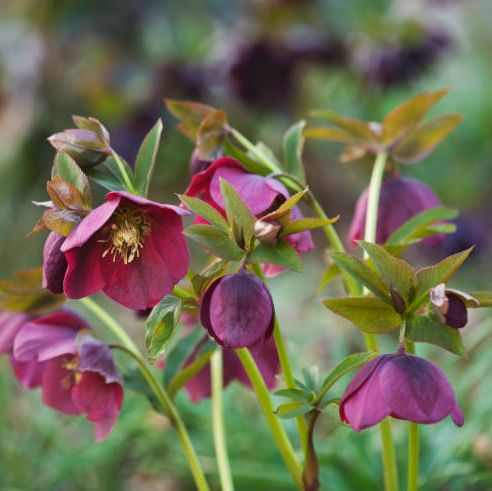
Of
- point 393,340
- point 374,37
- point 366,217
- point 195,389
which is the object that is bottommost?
point 393,340

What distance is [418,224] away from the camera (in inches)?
27.0

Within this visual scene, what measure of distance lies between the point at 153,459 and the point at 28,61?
4.94 ft

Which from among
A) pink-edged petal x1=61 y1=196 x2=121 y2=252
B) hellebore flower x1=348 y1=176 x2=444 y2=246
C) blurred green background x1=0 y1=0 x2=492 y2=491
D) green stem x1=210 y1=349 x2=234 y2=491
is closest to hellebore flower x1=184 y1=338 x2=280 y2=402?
green stem x1=210 y1=349 x2=234 y2=491

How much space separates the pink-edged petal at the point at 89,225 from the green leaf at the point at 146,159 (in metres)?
0.06

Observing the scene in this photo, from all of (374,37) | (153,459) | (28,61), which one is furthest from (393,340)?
(28,61)

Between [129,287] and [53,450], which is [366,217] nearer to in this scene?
[129,287]

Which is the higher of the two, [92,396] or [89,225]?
[89,225]

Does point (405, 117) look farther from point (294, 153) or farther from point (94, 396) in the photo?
point (94, 396)

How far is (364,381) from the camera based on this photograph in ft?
1.76

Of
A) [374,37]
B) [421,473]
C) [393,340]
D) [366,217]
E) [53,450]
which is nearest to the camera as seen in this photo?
[366,217]

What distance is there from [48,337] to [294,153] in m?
0.23

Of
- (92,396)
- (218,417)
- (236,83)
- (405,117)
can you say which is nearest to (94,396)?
(92,396)

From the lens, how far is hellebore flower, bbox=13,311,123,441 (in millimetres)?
660

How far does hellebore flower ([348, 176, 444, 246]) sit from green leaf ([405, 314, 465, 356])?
0.20 m
